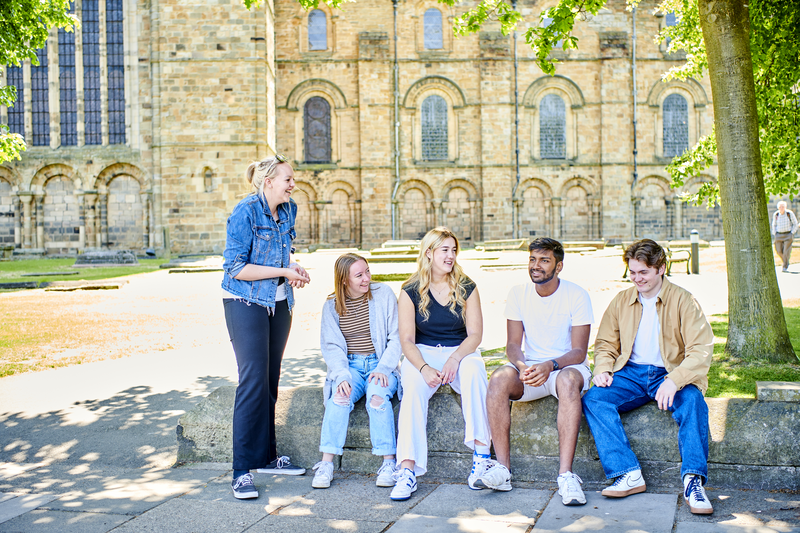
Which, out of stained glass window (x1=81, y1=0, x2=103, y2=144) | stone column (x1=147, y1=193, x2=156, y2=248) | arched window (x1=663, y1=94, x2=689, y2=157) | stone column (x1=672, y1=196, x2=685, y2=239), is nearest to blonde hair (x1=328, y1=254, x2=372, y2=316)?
stone column (x1=147, y1=193, x2=156, y2=248)

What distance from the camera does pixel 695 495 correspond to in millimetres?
3508

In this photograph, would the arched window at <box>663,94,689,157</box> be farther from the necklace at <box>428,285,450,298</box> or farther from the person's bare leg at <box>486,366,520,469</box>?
the person's bare leg at <box>486,366,520,469</box>

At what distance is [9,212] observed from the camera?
31.2 meters

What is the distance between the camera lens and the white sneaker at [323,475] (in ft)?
13.4

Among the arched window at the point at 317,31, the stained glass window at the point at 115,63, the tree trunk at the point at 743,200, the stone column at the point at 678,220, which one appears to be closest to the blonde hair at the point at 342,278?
the tree trunk at the point at 743,200

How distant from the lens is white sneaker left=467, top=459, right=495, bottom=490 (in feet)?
13.1

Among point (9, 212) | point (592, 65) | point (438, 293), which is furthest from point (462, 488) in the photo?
point (592, 65)

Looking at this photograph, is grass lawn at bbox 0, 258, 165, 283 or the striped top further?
grass lawn at bbox 0, 258, 165, 283

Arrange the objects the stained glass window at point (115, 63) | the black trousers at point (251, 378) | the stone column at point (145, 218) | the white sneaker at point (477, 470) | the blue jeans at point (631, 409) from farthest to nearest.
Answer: the stone column at point (145, 218)
the stained glass window at point (115, 63)
the black trousers at point (251, 378)
the white sneaker at point (477, 470)
the blue jeans at point (631, 409)

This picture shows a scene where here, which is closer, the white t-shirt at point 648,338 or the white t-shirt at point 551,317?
the white t-shirt at point 648,338

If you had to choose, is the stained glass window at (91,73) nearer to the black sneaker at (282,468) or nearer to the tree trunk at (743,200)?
the tree trunk at (743,200)

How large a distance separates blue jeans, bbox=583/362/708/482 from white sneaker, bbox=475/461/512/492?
527mm

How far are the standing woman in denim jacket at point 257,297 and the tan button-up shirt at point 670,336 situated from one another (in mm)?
1897

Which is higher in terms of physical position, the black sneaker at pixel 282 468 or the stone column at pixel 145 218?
the stone column at pixel 145 218
